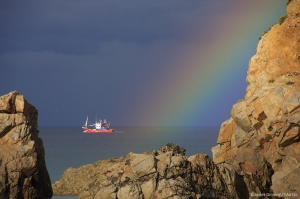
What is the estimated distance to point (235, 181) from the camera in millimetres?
38844

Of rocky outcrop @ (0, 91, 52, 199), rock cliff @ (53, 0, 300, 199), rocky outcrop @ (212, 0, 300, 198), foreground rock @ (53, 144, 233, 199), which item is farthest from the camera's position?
rocky outcrop @ (212, 0, 300, 198)

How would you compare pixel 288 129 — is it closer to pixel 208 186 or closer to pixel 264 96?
pixel 264 96

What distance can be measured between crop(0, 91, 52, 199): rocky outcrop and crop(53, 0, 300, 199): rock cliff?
337 cm

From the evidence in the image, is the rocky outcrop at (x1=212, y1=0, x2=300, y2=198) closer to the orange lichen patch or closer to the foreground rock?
the orange lichen patch

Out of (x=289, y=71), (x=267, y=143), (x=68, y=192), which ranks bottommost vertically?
(x=68, y=192)

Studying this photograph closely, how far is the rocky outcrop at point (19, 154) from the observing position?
3541 centimetres

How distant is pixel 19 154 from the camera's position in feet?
119

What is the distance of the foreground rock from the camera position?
113 ft

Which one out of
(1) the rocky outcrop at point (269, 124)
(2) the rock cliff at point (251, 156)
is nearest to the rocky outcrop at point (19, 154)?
(2) the rock cliff at point (251, 156)

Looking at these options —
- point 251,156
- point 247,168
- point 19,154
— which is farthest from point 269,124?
point 19,154

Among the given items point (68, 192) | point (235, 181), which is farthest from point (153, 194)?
point (68, 192)

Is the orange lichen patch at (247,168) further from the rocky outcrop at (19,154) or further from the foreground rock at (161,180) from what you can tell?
the rocky outcrop at (19,154)

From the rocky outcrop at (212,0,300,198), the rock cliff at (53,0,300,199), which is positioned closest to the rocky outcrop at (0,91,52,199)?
the rock cliff at (53,0,300,199)

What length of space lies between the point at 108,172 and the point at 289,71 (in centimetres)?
1734
